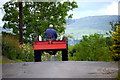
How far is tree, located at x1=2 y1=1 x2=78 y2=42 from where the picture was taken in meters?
53.0

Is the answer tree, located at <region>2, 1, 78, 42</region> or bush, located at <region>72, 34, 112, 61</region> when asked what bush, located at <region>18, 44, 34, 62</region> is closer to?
bush, located at <region>72, 34, 112, 61</region>

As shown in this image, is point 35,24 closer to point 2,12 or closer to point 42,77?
point 2,12

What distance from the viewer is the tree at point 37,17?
53000 mm

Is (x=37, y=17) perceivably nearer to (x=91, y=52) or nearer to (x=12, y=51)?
(x=91, y=52)

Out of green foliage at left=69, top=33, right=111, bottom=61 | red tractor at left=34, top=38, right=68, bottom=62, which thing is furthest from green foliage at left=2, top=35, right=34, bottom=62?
green foliage at left=69, top=33, right=111, bottom=61

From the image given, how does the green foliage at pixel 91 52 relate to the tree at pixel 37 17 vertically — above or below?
below

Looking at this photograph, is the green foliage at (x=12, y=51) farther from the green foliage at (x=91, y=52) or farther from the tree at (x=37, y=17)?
the tree at (x=37, y=17)

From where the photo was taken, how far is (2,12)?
55.2 metres

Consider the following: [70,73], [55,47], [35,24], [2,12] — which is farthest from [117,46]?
[2,12]

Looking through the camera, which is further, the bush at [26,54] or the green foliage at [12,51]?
the bush at [26,54]

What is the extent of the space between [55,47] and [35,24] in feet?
90.5

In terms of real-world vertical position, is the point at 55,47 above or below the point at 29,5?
below

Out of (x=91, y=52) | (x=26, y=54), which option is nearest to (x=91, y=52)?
(x=91, y=52)

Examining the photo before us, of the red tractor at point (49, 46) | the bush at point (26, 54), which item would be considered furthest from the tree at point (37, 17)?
the red tractor at point (49, 46)
